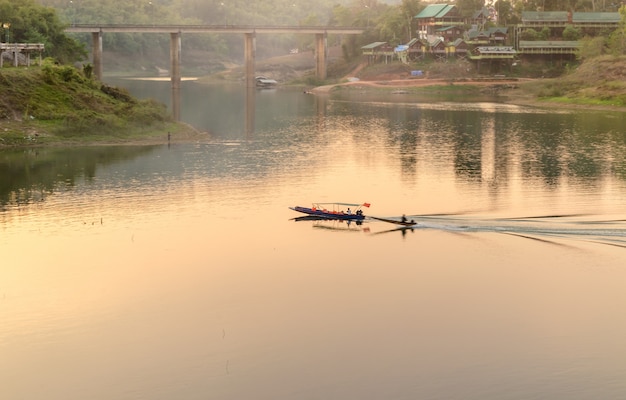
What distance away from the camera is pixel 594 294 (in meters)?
52.8

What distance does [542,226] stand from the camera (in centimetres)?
6681

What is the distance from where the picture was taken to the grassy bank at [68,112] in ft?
351

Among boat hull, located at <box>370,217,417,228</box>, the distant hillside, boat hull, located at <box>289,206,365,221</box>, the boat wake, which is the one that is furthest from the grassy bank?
the distant hillside

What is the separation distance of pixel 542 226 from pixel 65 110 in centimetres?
6411

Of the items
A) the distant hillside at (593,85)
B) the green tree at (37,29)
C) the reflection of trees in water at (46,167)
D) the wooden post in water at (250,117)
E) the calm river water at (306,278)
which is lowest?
the calm river water at (306,278)

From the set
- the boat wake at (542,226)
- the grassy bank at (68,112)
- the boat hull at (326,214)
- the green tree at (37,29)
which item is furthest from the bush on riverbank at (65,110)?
the boat wake at (542,226)

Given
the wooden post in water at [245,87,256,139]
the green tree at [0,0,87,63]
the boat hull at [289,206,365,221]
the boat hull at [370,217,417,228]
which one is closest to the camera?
the boat hull at [370,217,417,228]

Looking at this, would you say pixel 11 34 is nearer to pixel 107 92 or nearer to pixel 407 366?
pixel 107 92

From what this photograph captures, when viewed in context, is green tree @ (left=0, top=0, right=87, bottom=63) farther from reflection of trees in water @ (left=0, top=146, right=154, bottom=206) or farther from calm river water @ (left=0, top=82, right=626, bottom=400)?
calm river water @ (left=0, top=82, right=626, bottom=400)

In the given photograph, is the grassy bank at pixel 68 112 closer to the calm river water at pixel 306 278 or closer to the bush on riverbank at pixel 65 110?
the bush on riverbank at pixel 65 110

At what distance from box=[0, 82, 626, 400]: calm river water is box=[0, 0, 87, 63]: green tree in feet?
220

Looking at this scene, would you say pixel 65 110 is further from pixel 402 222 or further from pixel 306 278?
pixel 306 278

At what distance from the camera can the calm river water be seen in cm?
4153

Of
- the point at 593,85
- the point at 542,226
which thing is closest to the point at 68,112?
the point at 542,226
